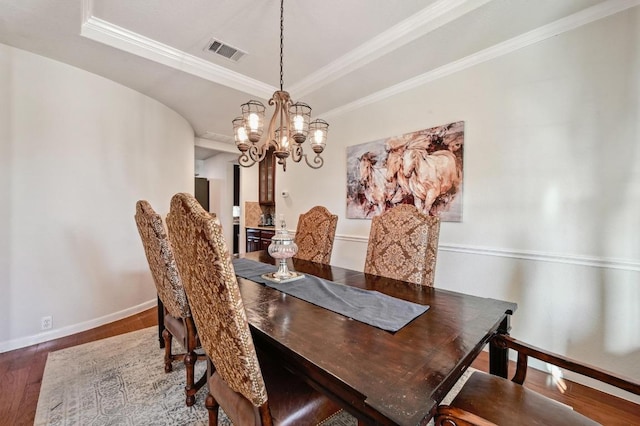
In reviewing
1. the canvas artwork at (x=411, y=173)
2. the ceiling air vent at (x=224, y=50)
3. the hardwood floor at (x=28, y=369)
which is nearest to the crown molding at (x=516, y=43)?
the canvas artwork at (x=411, y=173)

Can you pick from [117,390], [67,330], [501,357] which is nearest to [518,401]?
[501,357]

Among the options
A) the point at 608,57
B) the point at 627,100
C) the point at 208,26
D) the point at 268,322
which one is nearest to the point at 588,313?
the point at 627,100

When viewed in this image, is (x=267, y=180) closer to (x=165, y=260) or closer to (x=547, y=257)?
(x=165, y=260)

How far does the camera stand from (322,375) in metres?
0.85

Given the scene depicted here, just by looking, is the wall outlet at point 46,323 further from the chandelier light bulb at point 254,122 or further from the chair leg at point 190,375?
the chandelier light bulb at point 254,122

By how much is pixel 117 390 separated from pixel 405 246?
2197 mm

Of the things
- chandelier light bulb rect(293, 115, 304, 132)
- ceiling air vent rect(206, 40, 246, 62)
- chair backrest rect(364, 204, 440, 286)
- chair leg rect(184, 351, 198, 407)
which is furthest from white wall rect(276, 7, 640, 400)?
chair leg rect(184, 351, 198, 407)

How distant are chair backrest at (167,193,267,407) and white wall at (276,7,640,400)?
226cm

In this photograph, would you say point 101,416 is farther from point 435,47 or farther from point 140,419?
point 435,47

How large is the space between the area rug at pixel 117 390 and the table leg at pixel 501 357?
64cm

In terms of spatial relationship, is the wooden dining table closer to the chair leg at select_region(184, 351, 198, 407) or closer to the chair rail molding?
the chair leg at select_region(184, 351, 198, 407)

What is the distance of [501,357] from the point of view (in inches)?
52.0

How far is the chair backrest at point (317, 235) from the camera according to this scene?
2.56 metres

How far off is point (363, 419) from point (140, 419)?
1.54m
